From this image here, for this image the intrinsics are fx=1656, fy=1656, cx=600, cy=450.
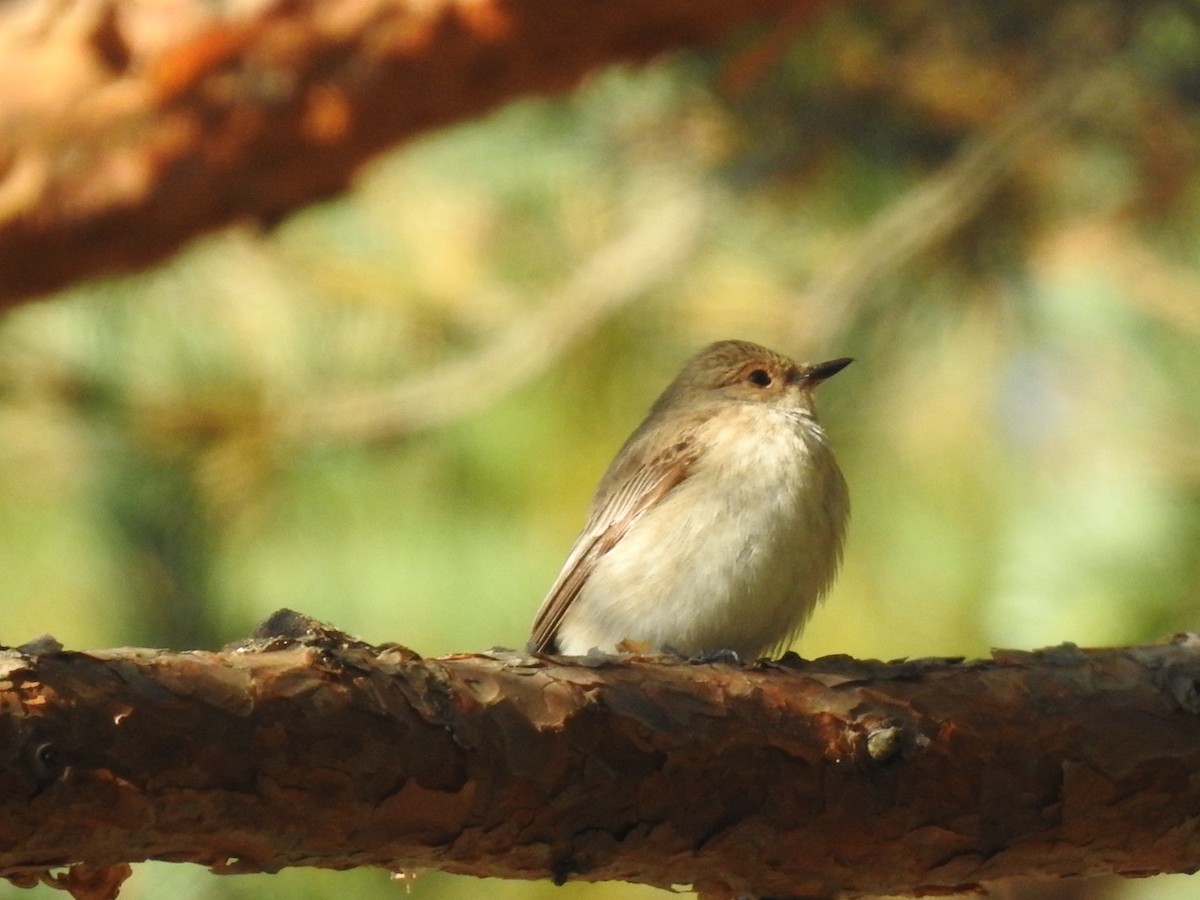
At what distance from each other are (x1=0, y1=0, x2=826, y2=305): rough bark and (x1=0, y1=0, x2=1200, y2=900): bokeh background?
709 mm

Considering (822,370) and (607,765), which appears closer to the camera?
(607,765)

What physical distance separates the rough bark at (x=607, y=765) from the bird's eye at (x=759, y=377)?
1999 mm

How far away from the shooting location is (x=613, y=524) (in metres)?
4.86

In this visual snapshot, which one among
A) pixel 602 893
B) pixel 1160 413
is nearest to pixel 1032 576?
pixel 1160 413

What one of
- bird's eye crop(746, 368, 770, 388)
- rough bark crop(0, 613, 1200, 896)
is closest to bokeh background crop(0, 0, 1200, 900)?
bird's eye crop(746, 368, 770, 388)

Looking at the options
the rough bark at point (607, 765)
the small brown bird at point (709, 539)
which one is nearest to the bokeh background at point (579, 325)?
the small brown bird at point (709, 539)

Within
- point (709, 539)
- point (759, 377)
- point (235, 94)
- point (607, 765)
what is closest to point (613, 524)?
point (709, 539)

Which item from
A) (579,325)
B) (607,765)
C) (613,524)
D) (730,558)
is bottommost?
(607,765)

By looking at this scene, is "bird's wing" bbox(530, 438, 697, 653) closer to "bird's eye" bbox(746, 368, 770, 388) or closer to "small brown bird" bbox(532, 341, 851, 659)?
"small brown bird" bbox(532, 341, 851, 659)

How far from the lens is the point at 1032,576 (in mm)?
4914

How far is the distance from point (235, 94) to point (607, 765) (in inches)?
93.7

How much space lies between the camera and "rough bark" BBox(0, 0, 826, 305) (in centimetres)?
437

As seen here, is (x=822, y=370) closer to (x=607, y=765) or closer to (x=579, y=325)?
(x=579, y=325)

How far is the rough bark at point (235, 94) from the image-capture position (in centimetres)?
437
